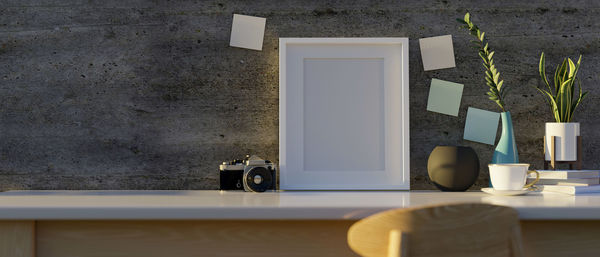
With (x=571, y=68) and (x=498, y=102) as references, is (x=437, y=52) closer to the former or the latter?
(x=498, y=102)

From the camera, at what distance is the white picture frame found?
1585mm

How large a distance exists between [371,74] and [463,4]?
34 cm

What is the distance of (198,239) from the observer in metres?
1.12

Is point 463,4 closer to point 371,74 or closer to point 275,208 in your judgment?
point 371,74

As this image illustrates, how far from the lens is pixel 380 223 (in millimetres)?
943

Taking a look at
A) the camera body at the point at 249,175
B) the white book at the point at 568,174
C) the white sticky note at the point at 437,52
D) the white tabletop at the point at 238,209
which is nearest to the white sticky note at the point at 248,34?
the camera body at the point at 249,175

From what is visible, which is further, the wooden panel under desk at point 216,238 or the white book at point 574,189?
the white book at point 574,189

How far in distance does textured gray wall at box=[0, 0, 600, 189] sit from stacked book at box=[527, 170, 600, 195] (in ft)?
0.66

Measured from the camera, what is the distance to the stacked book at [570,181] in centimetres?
134

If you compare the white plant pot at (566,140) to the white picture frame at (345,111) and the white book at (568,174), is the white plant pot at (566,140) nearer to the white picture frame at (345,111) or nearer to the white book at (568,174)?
the white book at (568,174)

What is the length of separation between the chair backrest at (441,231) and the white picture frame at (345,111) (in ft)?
1.95

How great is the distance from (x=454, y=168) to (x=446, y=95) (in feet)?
0.80

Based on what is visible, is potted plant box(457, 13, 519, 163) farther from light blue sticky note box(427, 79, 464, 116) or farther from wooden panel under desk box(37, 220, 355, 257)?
wooden panel under desk box(37, 220, 355, 257)

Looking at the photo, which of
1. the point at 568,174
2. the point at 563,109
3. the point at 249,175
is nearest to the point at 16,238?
the point at 249,175
